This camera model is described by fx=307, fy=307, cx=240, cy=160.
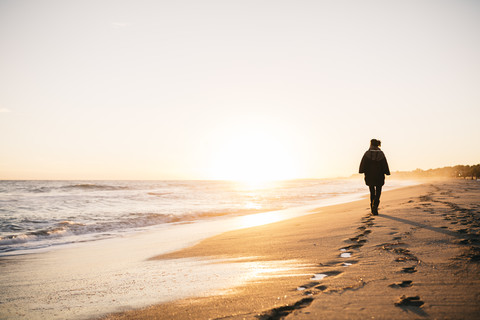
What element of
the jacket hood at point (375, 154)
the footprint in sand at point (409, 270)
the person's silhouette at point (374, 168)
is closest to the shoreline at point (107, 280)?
the footprint in sand at point (409, 270)

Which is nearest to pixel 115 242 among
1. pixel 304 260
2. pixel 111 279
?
pixel 111 279

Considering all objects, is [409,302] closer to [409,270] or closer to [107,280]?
[409,270]

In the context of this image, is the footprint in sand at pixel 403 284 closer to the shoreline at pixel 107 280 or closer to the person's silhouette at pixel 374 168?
the shoreline at pixel 107 280

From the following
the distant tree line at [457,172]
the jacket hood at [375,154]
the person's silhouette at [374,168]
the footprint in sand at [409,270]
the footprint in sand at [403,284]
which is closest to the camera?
the footprint in sand at [403,284]

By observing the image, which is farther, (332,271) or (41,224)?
(41,224)

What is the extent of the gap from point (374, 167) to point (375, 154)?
41 cm

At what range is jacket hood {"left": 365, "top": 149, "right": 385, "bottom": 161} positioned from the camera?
31.0 feet

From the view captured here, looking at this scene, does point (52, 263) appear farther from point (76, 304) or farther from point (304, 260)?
point (304, 260)

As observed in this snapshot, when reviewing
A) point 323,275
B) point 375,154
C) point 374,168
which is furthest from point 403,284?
point 375,154

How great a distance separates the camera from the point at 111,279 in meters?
4.54

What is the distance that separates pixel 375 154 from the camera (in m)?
9.52

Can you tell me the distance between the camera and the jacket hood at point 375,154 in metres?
9.45

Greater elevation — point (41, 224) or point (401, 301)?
point (401, 301)

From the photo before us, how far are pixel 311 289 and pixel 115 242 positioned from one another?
686cm
